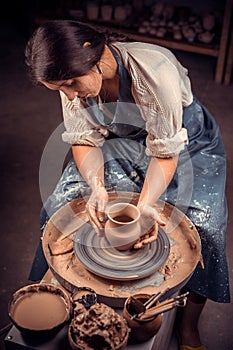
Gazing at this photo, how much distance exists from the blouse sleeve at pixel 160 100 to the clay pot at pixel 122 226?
37 cm

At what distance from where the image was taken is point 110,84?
260 cm

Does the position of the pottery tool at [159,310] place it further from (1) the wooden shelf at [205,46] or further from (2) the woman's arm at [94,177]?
(1) the wooden shelf at [205,46]

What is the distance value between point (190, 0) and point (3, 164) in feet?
8.26

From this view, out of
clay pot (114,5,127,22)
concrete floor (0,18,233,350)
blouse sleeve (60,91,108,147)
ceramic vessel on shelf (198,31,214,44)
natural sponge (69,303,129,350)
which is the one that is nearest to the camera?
natural sponge (69,303,129,350)

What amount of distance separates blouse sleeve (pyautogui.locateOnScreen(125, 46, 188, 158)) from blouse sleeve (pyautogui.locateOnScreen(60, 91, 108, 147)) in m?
0.29

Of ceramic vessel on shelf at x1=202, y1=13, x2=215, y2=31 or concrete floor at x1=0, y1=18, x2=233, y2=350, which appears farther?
ceramic vessel on shelf at x1=202, y1=13, x2=215, y2=31

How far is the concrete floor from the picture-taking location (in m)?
3.04

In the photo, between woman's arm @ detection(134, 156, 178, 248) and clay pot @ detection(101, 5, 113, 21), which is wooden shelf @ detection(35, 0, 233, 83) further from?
woman's arm @ detection(134, 156, 178, 248)

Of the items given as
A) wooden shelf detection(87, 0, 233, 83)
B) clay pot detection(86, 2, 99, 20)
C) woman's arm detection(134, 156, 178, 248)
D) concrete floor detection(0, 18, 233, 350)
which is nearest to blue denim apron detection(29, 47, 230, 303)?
woman's arm detection(134, 156, 178, 248)

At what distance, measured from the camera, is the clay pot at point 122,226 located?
7.44 feet

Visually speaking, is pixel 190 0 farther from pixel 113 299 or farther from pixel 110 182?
pixel 113 299

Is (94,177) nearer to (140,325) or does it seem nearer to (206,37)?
(140,325)

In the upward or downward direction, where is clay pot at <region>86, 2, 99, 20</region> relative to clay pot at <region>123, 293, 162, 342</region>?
downward

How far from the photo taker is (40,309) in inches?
83.2
